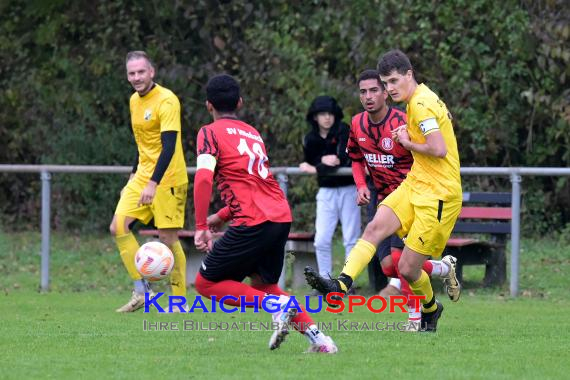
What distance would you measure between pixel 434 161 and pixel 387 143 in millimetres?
1289

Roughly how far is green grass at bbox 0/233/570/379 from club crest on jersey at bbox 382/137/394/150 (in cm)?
150

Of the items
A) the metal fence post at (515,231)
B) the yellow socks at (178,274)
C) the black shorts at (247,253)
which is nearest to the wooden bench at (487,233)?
the metal fence post at (515,231)

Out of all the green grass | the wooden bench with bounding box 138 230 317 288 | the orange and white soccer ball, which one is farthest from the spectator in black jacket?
the orange and white soccer ball

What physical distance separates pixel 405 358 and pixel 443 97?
9.33 metres

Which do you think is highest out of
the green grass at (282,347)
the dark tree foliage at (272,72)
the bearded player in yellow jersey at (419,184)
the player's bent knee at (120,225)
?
the dark tree foliage at (272,72)

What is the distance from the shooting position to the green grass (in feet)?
23.9

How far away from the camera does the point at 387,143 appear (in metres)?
9.79

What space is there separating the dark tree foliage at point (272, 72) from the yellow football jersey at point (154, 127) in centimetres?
562

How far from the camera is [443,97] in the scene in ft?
54.9

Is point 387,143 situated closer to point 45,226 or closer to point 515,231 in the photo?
point 515,231

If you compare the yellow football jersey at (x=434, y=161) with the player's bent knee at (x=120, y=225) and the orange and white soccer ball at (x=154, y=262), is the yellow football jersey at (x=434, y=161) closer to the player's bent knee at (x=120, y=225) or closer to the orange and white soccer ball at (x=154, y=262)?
the orange and white soccer ball at (x=154, y=262)

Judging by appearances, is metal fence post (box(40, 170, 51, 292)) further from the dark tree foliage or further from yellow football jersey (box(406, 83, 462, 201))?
yellow football jersey (box(406, 83, 462, 201))

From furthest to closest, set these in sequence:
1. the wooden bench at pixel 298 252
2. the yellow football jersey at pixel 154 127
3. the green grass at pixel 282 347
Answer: the wooden bench at pixel 298 252 < the yellow football jersey at pixel 154 127 < the green grass at pixel 282 347

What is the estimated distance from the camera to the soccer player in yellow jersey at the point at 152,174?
10.9 meters
